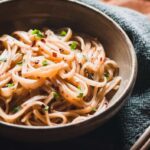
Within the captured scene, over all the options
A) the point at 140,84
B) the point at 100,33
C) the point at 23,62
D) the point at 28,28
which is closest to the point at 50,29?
the point at 28,28

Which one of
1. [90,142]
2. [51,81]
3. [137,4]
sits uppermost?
[137,4]

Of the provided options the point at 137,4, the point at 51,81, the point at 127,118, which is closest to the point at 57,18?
the point at 51,81

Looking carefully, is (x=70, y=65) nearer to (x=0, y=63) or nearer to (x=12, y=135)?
(x=0, y=63)

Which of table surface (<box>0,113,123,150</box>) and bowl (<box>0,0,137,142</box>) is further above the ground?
bowl (<box>0,0,137,142</box>)

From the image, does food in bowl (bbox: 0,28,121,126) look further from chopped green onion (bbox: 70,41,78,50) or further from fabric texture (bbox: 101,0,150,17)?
fabric texture (bbox: 101,0,150,17)

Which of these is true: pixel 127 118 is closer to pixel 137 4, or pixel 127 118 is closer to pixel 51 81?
pixel 51 81

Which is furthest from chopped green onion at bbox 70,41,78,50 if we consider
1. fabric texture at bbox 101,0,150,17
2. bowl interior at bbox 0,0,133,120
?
fabric texture at bbox 101,0,150,17

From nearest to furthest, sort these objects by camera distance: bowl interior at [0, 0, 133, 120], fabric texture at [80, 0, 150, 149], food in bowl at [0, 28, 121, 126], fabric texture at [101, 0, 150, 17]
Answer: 1. food in bowl at [0, 28, 121, 126]
2. fabric texture at [80, 0, 150, 149]
3. bowl interior at [0, 0, 133, 120]
4. fabric texture at [101, 0, 150, 17]
